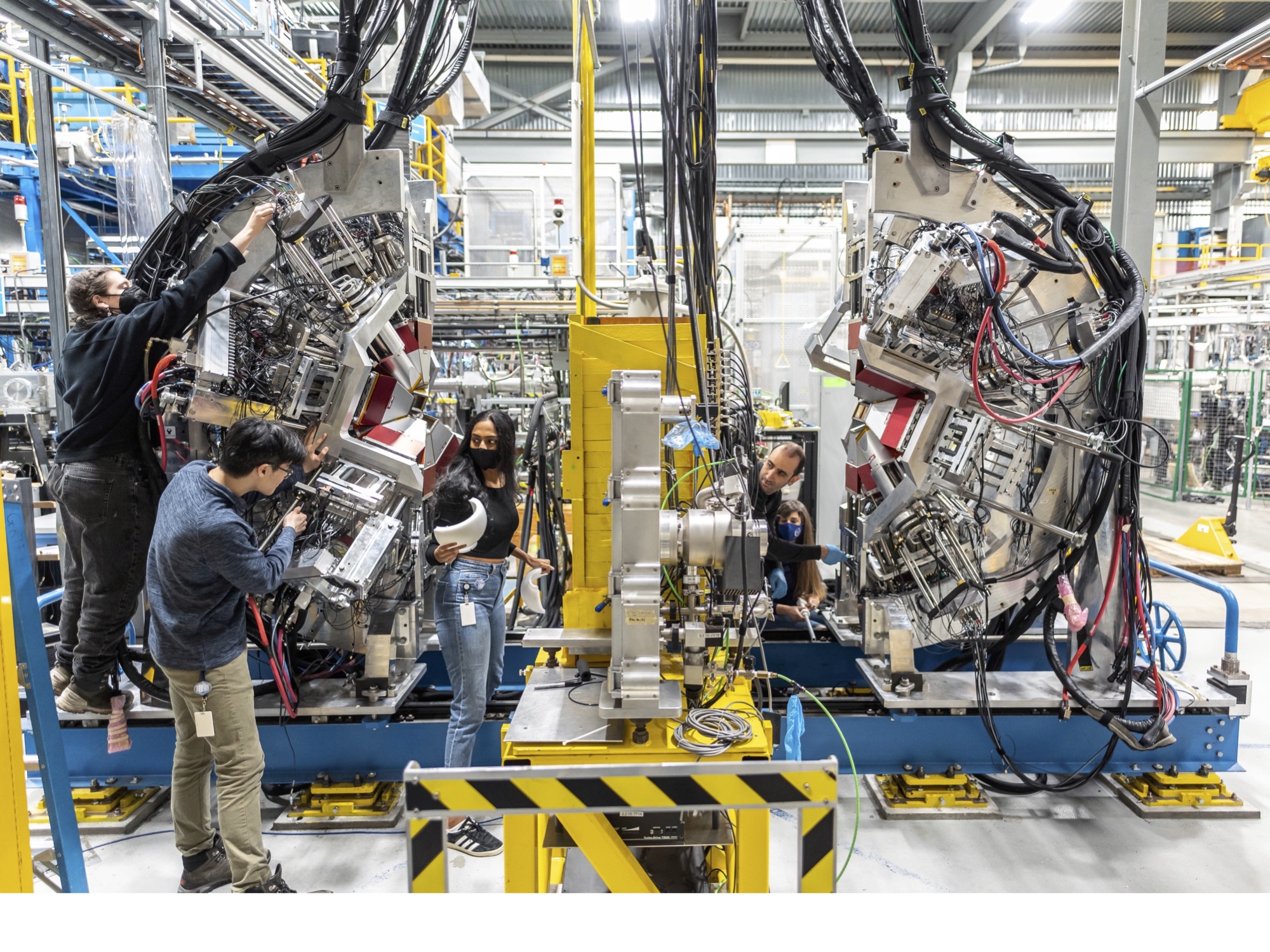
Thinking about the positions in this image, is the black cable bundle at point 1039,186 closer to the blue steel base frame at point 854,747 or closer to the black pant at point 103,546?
the blue steel base frame at point 854,747

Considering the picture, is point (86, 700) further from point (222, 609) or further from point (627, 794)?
point (627, 794)

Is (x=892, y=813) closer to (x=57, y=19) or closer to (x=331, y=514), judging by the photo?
(x=331, y=514)

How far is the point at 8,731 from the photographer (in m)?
1.92

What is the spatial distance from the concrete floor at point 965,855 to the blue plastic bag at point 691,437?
201cm

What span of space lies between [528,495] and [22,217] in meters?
6.97

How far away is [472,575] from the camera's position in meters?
3.52

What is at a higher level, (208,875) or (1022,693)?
(1022,693)

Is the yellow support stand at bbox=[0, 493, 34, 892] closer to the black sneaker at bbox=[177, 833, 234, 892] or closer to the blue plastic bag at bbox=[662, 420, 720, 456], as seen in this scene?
the black sneaker at bbox=[177, 833, 234, 892]

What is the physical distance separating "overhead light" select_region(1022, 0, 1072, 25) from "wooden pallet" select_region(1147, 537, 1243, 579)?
643cm

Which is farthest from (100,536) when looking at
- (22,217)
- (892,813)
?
(22,217)

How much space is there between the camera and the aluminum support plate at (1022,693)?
12.1ft

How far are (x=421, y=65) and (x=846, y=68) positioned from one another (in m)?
1.89

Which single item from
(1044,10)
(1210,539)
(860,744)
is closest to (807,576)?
(860,744)

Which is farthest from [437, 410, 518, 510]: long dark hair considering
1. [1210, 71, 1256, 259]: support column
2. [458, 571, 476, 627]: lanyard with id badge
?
[1210, 71, 1256, 259]: support column
